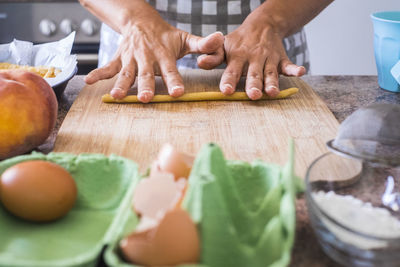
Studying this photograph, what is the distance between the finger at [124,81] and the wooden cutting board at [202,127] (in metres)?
0.03

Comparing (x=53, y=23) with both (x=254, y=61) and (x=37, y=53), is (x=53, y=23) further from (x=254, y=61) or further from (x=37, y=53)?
(x=254, y=61)

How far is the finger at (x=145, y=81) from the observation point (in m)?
1.08

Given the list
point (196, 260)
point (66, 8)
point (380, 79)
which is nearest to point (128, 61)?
A: point (380, 79)

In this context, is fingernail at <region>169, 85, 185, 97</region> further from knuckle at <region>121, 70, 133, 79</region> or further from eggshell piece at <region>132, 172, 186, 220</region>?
eggshell piece at <region>132, 172, 186, 220</region>

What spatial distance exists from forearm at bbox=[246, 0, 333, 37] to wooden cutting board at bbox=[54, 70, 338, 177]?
0.27 metres

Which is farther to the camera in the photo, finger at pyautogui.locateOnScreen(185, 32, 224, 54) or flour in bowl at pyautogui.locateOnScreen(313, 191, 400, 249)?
finger at pyautogui.locateOnScreen(185, 32, 224, 54)

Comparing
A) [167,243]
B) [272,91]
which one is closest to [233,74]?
[272,91]

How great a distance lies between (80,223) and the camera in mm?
606

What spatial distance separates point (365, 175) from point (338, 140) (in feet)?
0.27

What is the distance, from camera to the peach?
2.51 feet

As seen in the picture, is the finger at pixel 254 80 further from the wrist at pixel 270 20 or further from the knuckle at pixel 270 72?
the wrist at pixel 270 20

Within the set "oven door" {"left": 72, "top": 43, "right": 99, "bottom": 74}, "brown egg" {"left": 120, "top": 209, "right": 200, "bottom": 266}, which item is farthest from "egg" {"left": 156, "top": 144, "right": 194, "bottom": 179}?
"oven door" {"left": 72, "top": 43, "right": 99, "bottom": 74}

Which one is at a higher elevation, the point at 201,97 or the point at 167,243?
the point at 167,243

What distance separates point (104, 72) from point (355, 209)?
0.77 m
